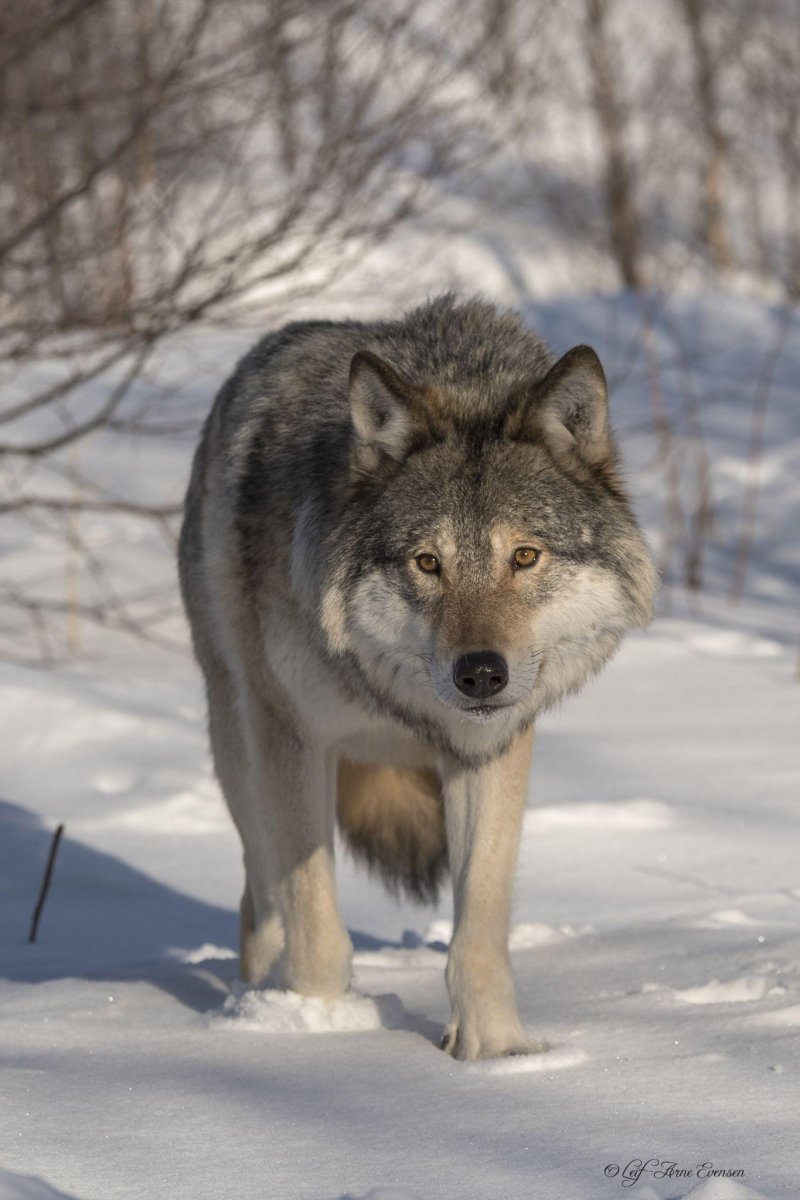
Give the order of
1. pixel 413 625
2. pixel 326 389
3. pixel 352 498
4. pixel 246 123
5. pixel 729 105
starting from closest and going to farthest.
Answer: pixel 413 625, pixel 352 498, pixel 326 389, pixel 246 123, pixel 729 105

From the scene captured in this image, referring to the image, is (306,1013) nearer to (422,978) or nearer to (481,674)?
(422,978)

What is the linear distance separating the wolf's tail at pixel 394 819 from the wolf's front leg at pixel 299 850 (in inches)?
15.0

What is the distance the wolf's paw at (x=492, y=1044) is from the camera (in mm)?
2873

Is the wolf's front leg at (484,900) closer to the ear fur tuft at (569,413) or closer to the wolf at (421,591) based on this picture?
the wolf at (421,591)

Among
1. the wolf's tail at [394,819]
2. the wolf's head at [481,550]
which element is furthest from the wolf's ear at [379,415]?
the wolf's tail at [394,819]

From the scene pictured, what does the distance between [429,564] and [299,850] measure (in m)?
0.78

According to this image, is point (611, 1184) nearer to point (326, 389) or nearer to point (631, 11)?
point (326, 389)

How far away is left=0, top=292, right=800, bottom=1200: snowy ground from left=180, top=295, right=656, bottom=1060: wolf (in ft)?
0.79

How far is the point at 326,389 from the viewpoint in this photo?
3.49m

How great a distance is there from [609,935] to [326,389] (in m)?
1.50

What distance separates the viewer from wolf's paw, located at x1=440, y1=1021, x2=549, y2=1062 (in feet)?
9.43

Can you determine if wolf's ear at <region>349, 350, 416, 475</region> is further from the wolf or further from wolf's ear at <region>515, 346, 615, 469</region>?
wolf's ear at <region>515, 346, 615, 469</region>

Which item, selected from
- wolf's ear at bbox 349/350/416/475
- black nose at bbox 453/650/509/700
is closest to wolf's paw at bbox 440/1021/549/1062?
black nose at bbox 453/650/509/700

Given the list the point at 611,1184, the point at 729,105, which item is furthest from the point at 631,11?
the point at 611,1184
